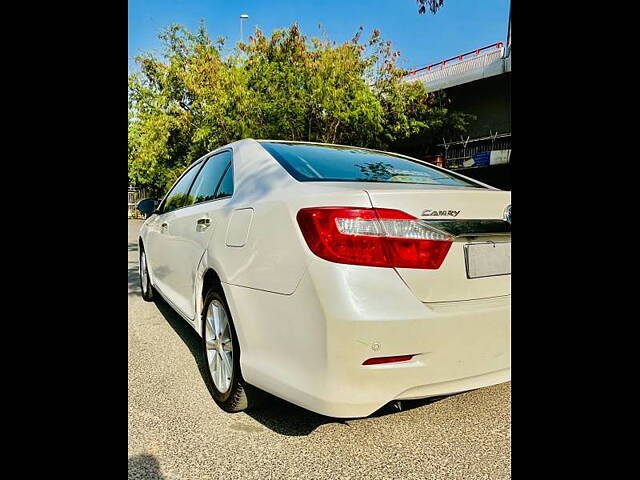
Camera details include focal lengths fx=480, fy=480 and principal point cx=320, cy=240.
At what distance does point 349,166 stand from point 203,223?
1018 millimetres

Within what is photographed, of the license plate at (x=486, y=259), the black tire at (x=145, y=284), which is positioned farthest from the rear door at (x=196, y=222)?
the black tire at (x=145, y=284)

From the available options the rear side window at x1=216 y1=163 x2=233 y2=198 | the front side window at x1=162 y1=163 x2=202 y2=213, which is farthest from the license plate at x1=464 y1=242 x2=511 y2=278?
the front side window at x1=162 y1=163 x2=202 y2=213

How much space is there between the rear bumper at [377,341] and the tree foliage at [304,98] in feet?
38.6

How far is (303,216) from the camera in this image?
1.97 meters

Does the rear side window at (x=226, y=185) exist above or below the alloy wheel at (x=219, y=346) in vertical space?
above

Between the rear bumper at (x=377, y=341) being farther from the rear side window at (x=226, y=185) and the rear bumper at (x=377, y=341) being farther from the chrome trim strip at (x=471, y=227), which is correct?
the rear side window at (x=226, y=185)

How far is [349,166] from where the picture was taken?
2.56m

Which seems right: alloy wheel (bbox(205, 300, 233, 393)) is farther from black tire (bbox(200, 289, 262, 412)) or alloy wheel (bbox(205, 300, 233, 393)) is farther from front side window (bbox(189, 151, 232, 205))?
front side window (bbox(189, 151, 232, 205))

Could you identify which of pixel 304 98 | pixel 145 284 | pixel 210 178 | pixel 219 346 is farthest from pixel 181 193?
pixel 304 98

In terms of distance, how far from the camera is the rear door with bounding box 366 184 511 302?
6.15 feet

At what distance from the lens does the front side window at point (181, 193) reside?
394 cm

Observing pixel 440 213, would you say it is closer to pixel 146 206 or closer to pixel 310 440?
pixel 310 440

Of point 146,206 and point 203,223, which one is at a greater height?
point 146,206
